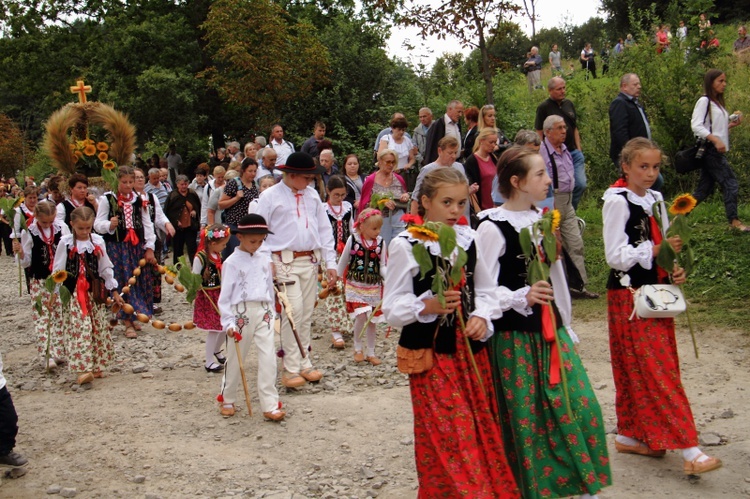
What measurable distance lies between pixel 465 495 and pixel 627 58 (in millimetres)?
13391

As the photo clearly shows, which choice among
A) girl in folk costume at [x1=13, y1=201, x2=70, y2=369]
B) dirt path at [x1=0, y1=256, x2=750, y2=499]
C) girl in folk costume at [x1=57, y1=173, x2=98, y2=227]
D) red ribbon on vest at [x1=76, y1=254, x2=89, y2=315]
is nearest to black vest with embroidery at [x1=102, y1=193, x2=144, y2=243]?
girl in folk costume at [x1=57, y1=173, x2=98, y2=227]

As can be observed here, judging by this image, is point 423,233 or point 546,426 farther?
point 546,426

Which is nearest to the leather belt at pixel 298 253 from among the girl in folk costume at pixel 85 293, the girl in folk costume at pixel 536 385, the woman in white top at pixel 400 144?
the girl in folk costume at pixel 85 293

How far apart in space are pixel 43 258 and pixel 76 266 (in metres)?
1.10

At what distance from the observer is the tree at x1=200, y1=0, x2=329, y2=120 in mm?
18531

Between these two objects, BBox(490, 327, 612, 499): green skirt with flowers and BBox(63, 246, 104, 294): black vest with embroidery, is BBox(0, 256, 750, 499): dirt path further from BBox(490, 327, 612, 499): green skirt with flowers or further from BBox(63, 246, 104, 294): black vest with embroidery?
BBox(63, 246, 104, 294): black vest with embroidery

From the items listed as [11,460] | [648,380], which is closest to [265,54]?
[11,460]

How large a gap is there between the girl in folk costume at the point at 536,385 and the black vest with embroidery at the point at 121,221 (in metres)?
6.67

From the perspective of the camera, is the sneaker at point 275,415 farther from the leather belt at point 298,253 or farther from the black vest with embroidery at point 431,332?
the black vest with embroidery at point 431,332

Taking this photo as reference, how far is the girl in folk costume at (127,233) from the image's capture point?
9.86 meters

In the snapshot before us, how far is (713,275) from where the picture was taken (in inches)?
375

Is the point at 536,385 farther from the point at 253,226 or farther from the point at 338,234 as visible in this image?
the point at 338,234

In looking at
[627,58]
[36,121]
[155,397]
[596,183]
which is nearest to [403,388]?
[155,397]

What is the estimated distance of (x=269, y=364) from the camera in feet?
22.2
